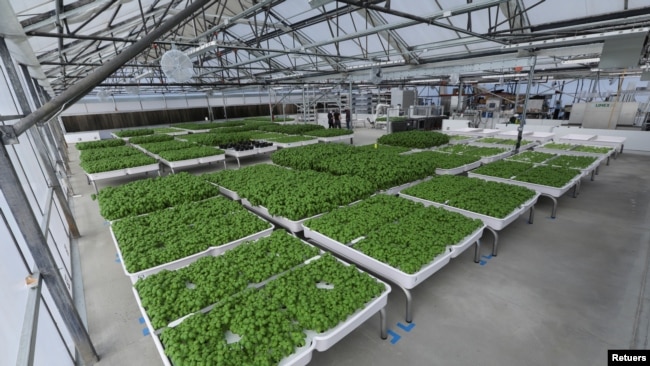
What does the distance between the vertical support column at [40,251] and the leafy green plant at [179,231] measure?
2.20ft

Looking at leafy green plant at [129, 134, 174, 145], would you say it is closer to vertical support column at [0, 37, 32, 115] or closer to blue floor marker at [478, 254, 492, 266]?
vertical support column at [0, 37, 32, 115]

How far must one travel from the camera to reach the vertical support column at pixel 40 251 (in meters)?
2.37

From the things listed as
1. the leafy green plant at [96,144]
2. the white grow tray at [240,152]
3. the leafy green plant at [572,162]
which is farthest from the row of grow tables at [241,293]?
the leafy green plant at [96,144]

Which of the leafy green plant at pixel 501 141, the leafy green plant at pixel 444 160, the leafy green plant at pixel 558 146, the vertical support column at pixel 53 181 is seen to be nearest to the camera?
the vertical support column at pixel 53 181

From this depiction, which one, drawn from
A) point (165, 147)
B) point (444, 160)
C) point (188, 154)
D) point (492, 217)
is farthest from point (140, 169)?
point (492, 217)

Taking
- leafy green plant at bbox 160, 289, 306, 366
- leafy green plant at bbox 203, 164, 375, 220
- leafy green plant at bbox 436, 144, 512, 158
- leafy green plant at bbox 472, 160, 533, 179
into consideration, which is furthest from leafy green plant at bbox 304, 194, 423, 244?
leafy green plant at bbox 436, 144, 512, 158

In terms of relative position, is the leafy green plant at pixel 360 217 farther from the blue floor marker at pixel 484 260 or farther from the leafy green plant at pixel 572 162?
the leafy green plant at pixel 572 162

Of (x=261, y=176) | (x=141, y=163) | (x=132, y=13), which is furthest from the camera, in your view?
(x=141, y=163)

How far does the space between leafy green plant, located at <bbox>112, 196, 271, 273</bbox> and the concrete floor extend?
95cm

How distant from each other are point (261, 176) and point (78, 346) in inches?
169

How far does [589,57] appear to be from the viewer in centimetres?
1034

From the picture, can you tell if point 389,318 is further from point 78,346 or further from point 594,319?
point 78,346

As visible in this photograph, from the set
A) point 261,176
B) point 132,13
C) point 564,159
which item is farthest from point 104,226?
point 564,159

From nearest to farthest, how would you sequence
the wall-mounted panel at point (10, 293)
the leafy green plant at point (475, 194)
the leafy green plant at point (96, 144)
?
the wall-mounted panel at point (10, 293)
the leafy green plant at point (475, 194)
the leafy green plant at point (96, 144)
